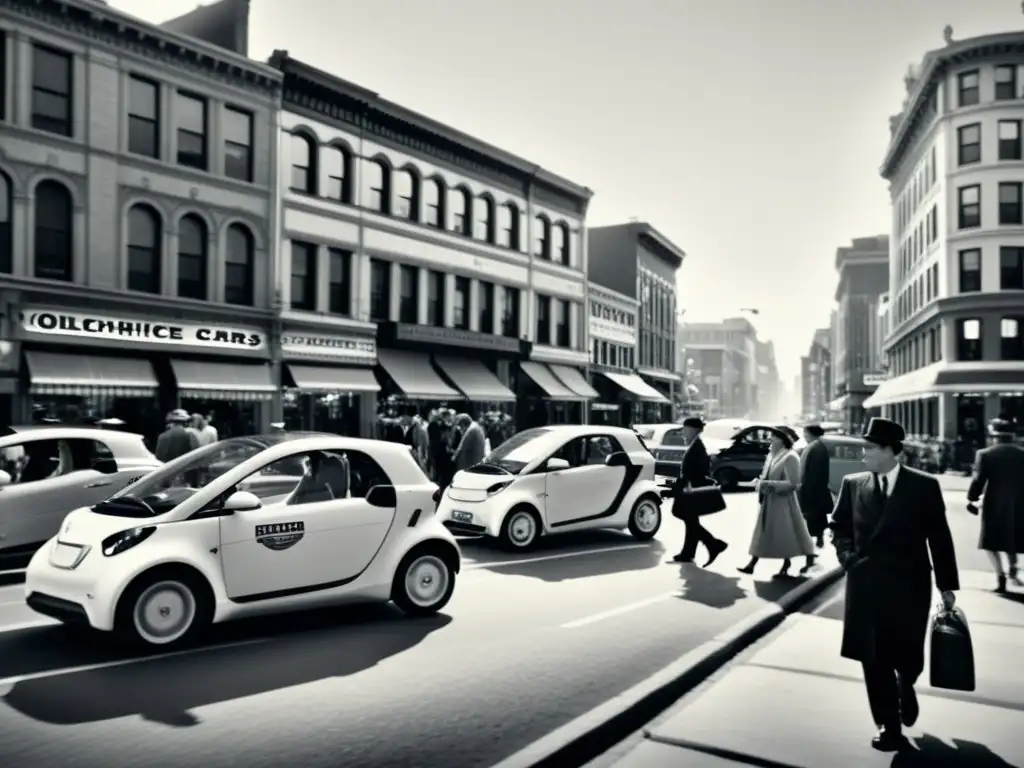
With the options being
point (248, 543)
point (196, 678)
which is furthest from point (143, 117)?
point (196, 678)

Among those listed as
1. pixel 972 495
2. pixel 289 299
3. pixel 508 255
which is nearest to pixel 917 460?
pixel 508 255

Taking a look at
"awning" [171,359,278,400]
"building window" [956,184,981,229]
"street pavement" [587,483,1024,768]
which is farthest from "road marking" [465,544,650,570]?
"building window" [956,184,981,229]

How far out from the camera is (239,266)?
85.0ft

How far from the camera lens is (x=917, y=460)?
3625cm

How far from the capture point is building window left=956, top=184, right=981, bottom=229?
4447 cm

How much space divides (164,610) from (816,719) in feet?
14.9

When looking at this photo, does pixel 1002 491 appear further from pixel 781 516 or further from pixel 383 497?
pixel 383 497

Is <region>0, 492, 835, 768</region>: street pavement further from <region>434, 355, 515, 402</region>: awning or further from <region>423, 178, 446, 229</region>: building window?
<region>423, 178, 446, 229</region>: building window

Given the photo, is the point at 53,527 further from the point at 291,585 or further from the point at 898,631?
the point at 898,631

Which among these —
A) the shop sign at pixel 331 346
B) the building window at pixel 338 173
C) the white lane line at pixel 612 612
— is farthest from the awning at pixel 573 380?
the white lane line at pixel 612 612

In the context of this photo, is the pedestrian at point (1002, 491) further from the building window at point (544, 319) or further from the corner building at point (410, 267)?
the building window at point (544, 319)

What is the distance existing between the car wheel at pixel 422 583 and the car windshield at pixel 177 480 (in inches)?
64.2

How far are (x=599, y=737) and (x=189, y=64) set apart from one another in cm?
2364

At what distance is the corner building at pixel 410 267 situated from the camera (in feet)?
90.3
